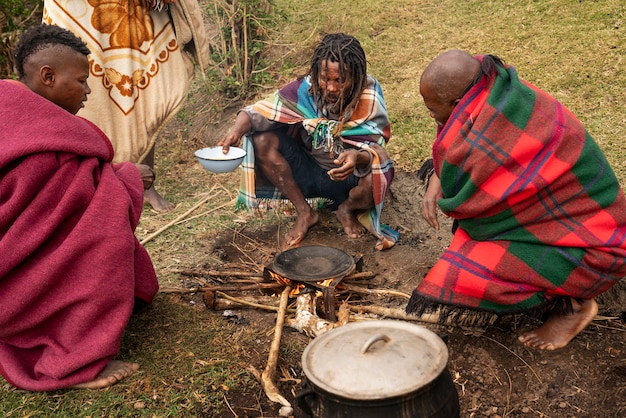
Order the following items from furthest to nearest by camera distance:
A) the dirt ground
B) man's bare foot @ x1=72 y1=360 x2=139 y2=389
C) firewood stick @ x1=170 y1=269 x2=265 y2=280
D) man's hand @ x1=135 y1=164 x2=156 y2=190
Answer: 1. firewood stick @ x1=170 y1=269 x2=265 y2=280
2. man's hand @ x1=135 y1=164 x2=156 y2=190
3. man's bare foot @ x1=72 y1=360 x2=139 y2=389
4. the dirt ground

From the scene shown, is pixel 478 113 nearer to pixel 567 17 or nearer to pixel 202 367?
pixel 202 367

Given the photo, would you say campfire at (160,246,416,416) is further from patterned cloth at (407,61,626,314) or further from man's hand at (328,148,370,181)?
patterned cloth at (407,61,626,314)

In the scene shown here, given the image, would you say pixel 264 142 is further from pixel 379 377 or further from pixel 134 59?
pixel 379 377

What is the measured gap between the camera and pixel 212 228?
432 centimetres

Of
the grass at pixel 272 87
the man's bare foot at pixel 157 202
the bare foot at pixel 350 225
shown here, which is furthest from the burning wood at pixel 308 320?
the man's bare foot at pixel 157 202

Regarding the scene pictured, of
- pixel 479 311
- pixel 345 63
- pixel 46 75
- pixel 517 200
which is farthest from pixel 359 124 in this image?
pixel 46 75

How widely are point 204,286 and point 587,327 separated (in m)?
1.99

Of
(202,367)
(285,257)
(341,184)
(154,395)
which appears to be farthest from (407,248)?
(154,395)

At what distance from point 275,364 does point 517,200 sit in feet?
4.13

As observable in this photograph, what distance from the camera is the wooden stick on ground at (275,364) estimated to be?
8.34ft

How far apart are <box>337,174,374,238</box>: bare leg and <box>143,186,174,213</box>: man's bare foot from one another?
132cm

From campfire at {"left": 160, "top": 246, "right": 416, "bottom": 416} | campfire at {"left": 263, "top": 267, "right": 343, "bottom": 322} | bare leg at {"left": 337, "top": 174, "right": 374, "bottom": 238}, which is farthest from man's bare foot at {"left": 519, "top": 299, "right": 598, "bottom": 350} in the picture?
bare leg at {"left": 337, "top": 174, "right": 374, "bottom": 238}

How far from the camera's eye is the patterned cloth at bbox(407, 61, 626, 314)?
2.62 metres

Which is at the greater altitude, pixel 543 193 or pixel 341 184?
pixel 543 193
